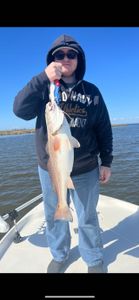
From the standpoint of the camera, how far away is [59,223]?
129 inches

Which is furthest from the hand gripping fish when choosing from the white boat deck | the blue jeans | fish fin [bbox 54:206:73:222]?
the white boat deck

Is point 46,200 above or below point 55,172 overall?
below

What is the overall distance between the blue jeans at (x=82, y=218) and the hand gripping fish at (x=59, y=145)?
42 cm

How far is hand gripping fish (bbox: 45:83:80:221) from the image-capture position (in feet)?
7.57

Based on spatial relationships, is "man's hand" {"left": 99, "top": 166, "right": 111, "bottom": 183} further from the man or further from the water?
the water

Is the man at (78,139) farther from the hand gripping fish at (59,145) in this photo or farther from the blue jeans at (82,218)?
the hand gripping fish at (59,145)

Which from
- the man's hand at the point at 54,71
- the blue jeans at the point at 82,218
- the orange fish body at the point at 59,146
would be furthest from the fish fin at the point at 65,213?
the man's hand at the point at 54,71

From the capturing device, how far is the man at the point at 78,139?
2742 mm
